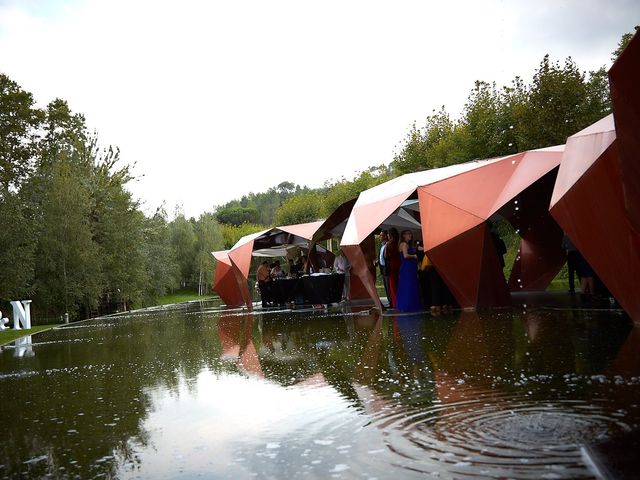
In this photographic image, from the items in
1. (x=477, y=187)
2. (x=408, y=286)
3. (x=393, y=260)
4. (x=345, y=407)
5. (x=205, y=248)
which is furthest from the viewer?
(x=205, y=248)

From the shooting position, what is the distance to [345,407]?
5297 millimetres

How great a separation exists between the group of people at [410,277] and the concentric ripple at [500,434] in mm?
9231

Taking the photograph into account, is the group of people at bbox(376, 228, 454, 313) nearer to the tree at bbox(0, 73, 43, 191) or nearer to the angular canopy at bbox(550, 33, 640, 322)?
the angular canopy at bbox(550, 33, 640, 322)

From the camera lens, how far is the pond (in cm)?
384

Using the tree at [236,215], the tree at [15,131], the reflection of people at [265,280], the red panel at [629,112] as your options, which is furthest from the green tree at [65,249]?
the tree at [236,215]

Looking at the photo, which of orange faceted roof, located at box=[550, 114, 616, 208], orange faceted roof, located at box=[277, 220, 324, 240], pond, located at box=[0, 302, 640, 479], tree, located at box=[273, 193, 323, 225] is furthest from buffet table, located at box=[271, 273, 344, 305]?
tree, located at box=[273, 193, 323, 225]

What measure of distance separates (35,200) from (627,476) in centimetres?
3079

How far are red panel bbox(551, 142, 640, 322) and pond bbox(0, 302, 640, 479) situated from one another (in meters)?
0.53

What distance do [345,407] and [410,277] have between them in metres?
10.3

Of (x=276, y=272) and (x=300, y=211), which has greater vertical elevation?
(x=300, y=211)

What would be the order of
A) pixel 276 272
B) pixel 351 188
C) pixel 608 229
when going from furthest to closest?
1. pixel 351 188
2. pixel 276 272
3. pixel 608 229

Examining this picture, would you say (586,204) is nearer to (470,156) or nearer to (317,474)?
(317,474)

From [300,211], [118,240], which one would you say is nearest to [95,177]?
[118,240]

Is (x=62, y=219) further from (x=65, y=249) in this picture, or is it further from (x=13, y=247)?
(x=13, y=247)
